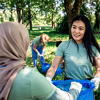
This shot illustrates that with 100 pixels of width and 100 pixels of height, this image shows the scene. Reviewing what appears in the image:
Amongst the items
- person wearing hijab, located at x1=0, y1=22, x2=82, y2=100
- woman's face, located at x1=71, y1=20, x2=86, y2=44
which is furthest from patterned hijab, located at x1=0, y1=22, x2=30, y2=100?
woman's face, located at x1=71, y1=20, x2=86, y2=44

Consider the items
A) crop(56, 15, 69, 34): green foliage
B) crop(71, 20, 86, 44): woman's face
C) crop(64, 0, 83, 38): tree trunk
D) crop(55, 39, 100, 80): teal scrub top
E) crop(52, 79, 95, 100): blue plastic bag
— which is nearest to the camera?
crop(52, 79, 95, 100): blue plastic bag

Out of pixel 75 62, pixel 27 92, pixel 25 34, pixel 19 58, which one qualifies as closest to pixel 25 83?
pixel 27 92

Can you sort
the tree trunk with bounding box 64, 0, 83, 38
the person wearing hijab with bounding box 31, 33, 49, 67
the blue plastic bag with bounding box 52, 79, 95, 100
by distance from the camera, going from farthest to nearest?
the tree trunk with bounding box 64, 0, 83, 38 < the person wearing hijab with bounding box 31, 33, 49, 67 < the blue plastic bag with bounding box 52, 79, 95, 100

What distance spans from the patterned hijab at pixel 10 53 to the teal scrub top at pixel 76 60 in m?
0.84

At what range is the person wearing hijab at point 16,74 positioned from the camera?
762mm

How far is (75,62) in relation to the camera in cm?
156

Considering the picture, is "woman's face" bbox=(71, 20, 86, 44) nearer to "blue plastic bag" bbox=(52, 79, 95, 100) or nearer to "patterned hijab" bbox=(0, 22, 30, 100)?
"blue plastic bag" bbox=(52, 79, 95, 100)

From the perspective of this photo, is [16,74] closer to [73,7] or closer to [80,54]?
[80,54]

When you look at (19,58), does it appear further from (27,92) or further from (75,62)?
(75,62)

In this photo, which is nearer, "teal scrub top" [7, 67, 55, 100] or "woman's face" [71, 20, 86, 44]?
"teal scrub top" [7, 67, 55, 100]

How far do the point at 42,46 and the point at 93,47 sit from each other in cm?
347

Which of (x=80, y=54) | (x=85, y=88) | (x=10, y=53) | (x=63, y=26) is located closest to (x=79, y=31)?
(x=80, y=54)

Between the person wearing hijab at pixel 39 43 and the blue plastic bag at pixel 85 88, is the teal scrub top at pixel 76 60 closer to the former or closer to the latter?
the blue plastic bag at pixel 85 88

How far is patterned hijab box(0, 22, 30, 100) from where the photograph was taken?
0.75 m
